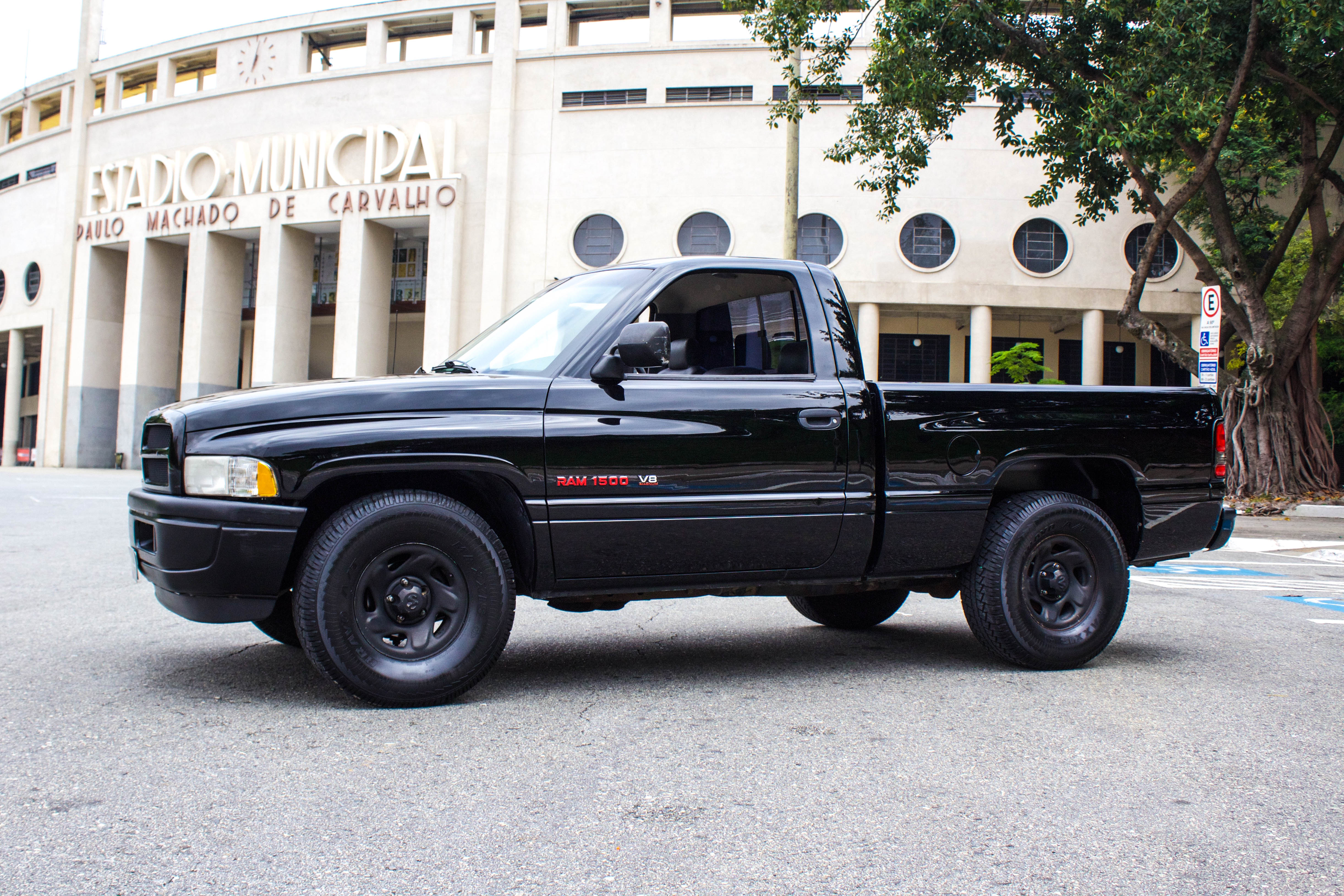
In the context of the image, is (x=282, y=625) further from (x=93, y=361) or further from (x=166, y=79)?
(x=93, y=361)

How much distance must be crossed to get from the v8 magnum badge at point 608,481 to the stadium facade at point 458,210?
2782cm

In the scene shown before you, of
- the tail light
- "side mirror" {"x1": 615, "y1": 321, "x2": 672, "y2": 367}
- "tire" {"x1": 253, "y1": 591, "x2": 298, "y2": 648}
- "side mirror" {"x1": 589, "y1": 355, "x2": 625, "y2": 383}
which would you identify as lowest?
"tire" {"x1": 253, "y1": 591, "x2": 298, "y2": 648}

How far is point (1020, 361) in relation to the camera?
29766mm

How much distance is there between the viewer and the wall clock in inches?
1548

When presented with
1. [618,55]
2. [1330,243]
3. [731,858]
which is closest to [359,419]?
[731,858]

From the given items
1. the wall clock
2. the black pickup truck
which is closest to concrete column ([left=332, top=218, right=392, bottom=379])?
the wall clock

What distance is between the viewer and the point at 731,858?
8.85 ft

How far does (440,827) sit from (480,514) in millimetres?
1706

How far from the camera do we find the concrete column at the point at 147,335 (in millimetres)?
41250

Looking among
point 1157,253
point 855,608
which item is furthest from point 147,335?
point 855,608

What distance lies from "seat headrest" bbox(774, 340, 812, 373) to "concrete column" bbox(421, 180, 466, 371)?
102ft

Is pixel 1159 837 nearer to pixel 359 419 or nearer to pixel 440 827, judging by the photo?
pixel 440 827

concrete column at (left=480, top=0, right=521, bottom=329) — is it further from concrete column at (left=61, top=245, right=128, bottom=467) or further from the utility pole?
concrete column at (left=61, top=245, right=128, bottom=467)

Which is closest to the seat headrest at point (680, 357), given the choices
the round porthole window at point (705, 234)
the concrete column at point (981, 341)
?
the concrete column at point (981, 341)
